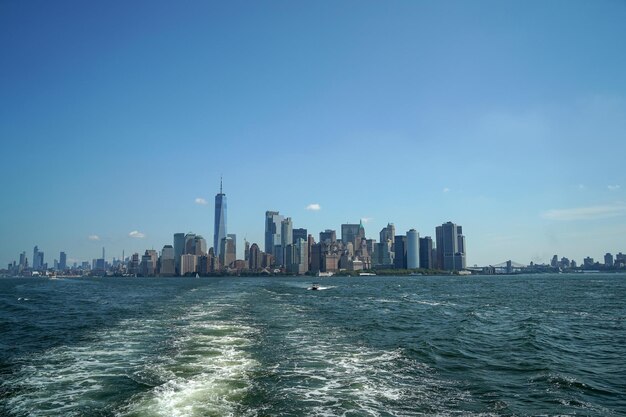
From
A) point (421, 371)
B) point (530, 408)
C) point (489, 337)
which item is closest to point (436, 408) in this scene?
point (530, 408)

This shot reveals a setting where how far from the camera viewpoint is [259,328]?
36375 millimetres

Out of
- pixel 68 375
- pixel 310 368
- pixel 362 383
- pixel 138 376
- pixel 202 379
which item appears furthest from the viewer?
pixel 310 368

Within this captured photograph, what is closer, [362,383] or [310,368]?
[362,383]

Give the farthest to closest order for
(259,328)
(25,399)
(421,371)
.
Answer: (259,328) → (421,371) → (25,399)

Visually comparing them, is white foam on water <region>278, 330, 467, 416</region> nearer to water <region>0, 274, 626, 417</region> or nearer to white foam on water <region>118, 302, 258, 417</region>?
water <region>0, 274, 626, 417</region>

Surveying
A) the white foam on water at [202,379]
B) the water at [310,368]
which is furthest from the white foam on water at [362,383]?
the white foam on water at [202,379]

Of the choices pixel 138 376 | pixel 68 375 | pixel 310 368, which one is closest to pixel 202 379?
pixel 138 376

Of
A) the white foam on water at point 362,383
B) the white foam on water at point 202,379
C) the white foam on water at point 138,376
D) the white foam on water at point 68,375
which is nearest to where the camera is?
the white foam on water at point 202,379

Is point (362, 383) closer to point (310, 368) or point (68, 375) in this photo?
point (310, 368)

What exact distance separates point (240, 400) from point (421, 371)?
33.8ft

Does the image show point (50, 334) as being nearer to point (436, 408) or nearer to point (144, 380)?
point (144, 380)

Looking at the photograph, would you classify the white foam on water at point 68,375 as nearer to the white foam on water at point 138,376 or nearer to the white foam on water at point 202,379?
the white foam on water at point 138,376

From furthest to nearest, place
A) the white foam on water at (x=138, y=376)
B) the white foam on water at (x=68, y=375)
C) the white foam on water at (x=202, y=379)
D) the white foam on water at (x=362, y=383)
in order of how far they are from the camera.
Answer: the white foam on water at (x=68, y=375) < the white foam on water at (x=362, y=383) < the white foam on water at (x=138, y=376) < the white foam on water at (x=202, y=379)

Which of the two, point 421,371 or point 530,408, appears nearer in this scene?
point 530,408
